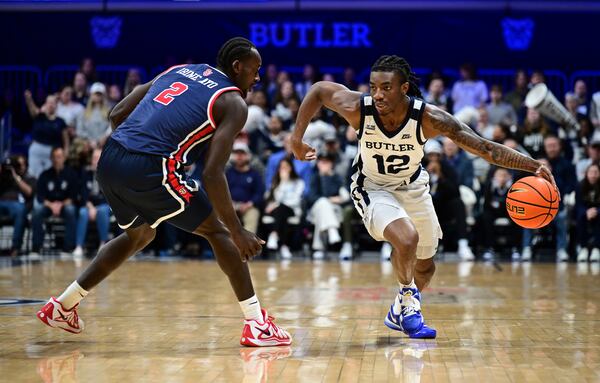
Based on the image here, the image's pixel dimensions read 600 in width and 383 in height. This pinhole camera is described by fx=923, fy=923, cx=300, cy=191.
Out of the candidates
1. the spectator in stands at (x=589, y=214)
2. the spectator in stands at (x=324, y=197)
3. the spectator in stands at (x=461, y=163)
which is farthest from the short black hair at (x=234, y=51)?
the spectator in stands at (x=589, y=214)

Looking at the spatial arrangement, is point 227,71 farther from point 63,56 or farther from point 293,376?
point 63,56

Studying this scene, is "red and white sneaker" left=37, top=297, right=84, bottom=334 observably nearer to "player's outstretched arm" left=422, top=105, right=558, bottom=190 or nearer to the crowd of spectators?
"player's outstretched arm" left=422, top=105, right=558, bottom=190

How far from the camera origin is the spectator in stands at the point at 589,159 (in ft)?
44.4

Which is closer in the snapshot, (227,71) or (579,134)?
(227,71)

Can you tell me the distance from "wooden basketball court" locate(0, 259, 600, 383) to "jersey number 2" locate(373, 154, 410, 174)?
3.63 feet

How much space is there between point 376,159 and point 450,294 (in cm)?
276

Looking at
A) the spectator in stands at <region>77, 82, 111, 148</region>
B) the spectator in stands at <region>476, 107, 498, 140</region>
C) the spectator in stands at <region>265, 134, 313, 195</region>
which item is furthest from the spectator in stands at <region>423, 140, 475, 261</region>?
the spectator in stands at <region>77, 82, 111, 148</region>

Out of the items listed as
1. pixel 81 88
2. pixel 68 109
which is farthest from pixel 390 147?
pixel 81 88

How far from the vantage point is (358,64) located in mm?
18328

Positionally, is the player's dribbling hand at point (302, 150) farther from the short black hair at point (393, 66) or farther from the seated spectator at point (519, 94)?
the seated spectator at point (519, 94)

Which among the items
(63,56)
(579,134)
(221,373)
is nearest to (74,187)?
(63,56)

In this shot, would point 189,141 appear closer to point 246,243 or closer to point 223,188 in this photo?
point 223,188

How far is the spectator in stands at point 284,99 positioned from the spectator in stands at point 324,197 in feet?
5.76

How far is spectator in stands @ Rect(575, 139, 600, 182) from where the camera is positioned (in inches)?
533
